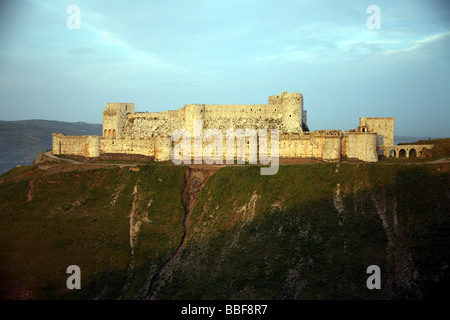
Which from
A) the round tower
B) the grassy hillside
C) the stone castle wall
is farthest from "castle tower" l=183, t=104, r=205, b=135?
the grassy hillside

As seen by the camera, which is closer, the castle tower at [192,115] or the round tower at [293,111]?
the round tower at [293,111]

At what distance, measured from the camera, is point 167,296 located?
158 ft

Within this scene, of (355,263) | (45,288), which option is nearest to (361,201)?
(355,263)

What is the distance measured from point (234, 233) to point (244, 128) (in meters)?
28.7

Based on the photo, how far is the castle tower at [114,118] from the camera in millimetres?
84438

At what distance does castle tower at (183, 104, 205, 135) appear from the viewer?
8056 cm

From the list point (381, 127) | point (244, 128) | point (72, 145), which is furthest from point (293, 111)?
point (72, 145)

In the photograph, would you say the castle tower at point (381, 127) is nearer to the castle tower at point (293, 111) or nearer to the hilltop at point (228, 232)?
the castle tower at point (293, 111)

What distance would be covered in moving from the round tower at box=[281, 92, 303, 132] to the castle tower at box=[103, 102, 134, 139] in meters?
28.6

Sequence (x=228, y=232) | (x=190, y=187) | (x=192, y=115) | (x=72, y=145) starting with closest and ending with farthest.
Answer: (x=228, y=232) < (x=190, y=187) < (x=72, y=145) < (x=192, y=115)

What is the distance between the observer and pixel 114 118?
84.4 metres

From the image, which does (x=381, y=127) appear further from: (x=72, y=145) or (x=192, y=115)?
(x=72, y=145)

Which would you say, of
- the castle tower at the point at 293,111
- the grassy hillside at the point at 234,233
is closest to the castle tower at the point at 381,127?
the castle tower at the point at 293,111

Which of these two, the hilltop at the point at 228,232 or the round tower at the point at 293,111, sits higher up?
the round tower at the point at 293,111
